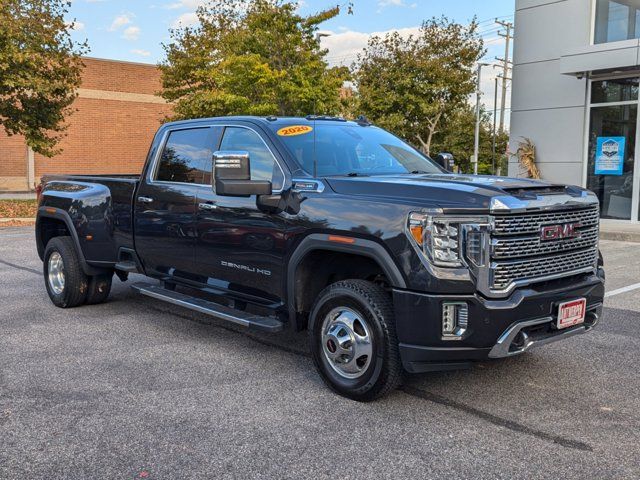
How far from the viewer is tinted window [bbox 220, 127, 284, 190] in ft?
15.9

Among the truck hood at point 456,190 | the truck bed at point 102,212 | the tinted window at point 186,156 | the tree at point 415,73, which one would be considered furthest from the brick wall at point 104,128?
the truck hood at point 456,190

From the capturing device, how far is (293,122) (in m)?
5.23

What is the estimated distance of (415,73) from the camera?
28.5 meters

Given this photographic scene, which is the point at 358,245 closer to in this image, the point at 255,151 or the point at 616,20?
the point at 255,151

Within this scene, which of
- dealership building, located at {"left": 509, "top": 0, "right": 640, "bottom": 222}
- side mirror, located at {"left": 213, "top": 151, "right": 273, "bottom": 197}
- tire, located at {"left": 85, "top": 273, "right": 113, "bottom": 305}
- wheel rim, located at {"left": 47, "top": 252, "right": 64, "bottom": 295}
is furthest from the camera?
dealership building, located at {"left": 509, "top": 0, "right": 640, "bottom": 222}

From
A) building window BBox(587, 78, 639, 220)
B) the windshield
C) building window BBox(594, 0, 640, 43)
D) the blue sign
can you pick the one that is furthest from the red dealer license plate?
building window BBox(594, 0, 640, 43)

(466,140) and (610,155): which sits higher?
(466,140)

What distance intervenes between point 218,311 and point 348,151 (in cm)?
167

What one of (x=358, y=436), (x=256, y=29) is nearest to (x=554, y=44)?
(x=256, y=29)

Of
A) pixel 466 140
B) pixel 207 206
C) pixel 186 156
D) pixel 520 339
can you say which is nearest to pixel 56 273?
pixel 186 156

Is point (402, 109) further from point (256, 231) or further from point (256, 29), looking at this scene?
point (256, 231)

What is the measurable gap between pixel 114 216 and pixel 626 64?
1259 cm

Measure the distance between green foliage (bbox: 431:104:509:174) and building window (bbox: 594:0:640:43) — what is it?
A: 1731 cm

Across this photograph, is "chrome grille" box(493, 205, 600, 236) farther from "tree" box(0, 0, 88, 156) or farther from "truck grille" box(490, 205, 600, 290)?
"tree" box(0, 0, 88, 156)
